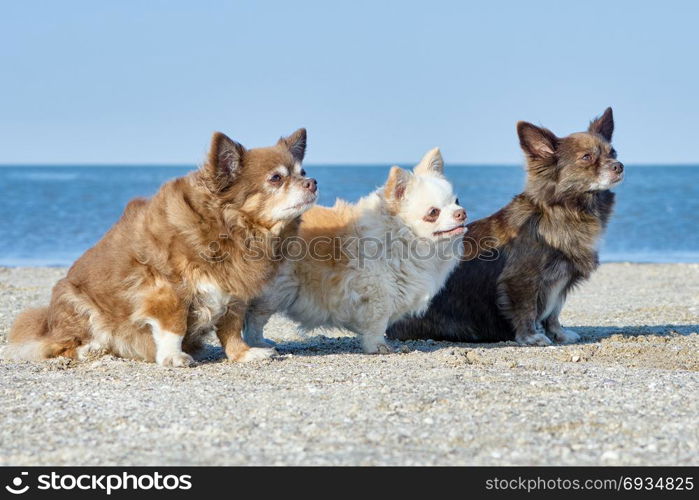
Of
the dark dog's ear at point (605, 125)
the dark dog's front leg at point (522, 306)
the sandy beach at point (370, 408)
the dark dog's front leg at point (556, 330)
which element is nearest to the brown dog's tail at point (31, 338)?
the sandy beach at point (370, 408)

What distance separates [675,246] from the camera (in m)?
20.7

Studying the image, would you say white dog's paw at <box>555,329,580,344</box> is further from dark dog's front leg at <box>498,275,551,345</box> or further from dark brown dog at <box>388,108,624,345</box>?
dark dog's front leg at <box>498,275,551,345</box>

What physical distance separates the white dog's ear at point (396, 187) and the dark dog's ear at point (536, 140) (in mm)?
1302

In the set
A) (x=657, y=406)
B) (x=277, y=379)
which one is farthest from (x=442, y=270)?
(x=657, y=406)

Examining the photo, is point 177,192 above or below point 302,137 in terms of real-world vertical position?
below

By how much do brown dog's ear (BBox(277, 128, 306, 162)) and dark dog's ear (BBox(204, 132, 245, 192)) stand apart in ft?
1.56

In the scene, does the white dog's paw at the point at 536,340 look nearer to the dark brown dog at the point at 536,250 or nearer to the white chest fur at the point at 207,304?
the dark brown dog at the point at 536,250

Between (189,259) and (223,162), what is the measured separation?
2.34 feet

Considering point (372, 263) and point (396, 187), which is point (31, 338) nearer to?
point (372, 263)

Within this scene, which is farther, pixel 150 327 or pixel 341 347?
pixel 341 347

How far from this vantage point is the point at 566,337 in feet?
25.9

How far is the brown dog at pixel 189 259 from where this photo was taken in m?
6.22

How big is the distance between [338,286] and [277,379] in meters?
1.36
